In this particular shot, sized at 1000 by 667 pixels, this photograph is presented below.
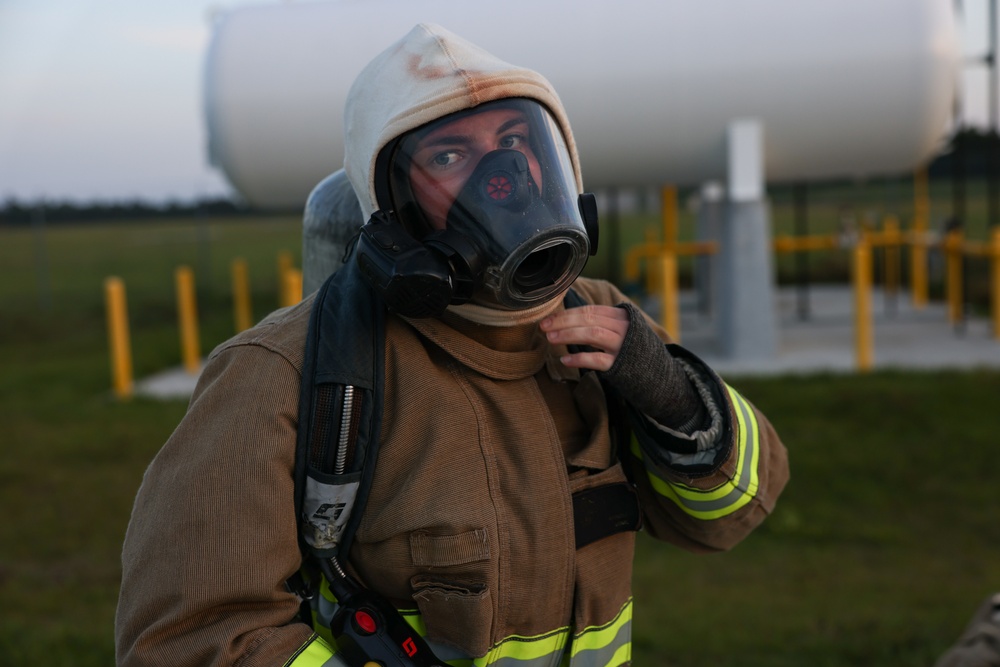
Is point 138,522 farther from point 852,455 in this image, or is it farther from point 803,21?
point 803,21

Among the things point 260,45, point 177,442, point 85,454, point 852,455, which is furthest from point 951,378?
point 177,442

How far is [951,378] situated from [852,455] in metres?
1.51

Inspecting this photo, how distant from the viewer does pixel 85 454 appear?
685 cm

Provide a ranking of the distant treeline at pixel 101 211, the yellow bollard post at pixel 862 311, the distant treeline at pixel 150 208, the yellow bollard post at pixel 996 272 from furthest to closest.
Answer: the distant treeline at pixel 101 211
the distant treeline at pixel 150 208
the yellow bollard post at pixel 996 272
the yellow bollard post at pixel 862 311

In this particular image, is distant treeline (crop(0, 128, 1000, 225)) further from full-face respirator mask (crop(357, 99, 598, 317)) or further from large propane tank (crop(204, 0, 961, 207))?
full-face respirator mask (crop(357, 99, 598, 317))

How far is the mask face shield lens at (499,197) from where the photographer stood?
1448 mm

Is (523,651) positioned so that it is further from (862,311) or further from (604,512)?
(862,311)

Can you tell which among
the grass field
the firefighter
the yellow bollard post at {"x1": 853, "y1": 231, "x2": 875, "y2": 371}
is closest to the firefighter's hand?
the firefighter

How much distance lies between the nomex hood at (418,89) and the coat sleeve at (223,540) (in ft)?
1.21

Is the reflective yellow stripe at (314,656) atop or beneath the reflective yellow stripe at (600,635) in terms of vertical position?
atop

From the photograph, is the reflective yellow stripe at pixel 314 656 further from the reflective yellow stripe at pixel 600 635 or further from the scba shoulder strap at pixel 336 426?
the reflective yellow stripe at pixel 600 635

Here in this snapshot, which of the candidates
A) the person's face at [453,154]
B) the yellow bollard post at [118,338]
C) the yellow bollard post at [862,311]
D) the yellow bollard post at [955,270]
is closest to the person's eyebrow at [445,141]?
the person's face at [453,154]

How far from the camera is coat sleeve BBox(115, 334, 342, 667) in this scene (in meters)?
1.31

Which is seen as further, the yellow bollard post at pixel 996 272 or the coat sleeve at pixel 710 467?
the yellow bollard post at pixel 996 272
